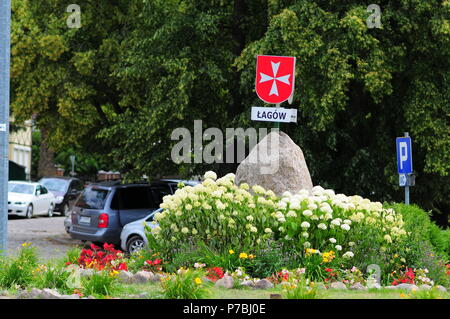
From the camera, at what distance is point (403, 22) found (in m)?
18.0

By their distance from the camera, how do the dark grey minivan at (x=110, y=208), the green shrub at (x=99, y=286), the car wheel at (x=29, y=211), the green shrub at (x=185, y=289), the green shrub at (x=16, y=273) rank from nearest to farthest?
the green shrub at (x=185, y=289) < the green shrub at (x=99, y=286) < the green shrub at (x=16, y=273) < the dark grey minivan at (x=110, y=208) < the car wheel at (x=29, y=211)

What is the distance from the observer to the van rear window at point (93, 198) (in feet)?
66.5

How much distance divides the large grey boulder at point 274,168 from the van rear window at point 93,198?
911 cm

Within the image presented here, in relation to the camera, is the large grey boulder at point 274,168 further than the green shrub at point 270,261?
Yes

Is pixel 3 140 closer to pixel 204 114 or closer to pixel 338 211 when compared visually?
pixel 338 211

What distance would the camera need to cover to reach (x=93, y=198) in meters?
20.5

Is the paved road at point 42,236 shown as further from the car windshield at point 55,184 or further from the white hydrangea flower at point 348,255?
the white hydrangea flower at point 348,255

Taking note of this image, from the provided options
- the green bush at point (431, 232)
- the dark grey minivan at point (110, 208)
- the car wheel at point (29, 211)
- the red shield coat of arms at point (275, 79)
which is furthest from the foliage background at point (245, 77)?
the car wheel at point (29, 211)

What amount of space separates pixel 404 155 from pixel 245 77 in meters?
3.84

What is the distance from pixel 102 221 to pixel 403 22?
8.35 metres

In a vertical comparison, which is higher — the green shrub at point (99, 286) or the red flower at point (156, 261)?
the green shrub at point (99, 286)

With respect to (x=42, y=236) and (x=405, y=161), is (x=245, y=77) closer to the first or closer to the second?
(x=405, y=161)

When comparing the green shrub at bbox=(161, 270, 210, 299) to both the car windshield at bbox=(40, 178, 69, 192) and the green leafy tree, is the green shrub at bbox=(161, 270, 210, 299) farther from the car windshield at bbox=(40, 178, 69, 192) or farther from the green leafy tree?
the car windshield at bbox=(40, 178, 69, 192)
